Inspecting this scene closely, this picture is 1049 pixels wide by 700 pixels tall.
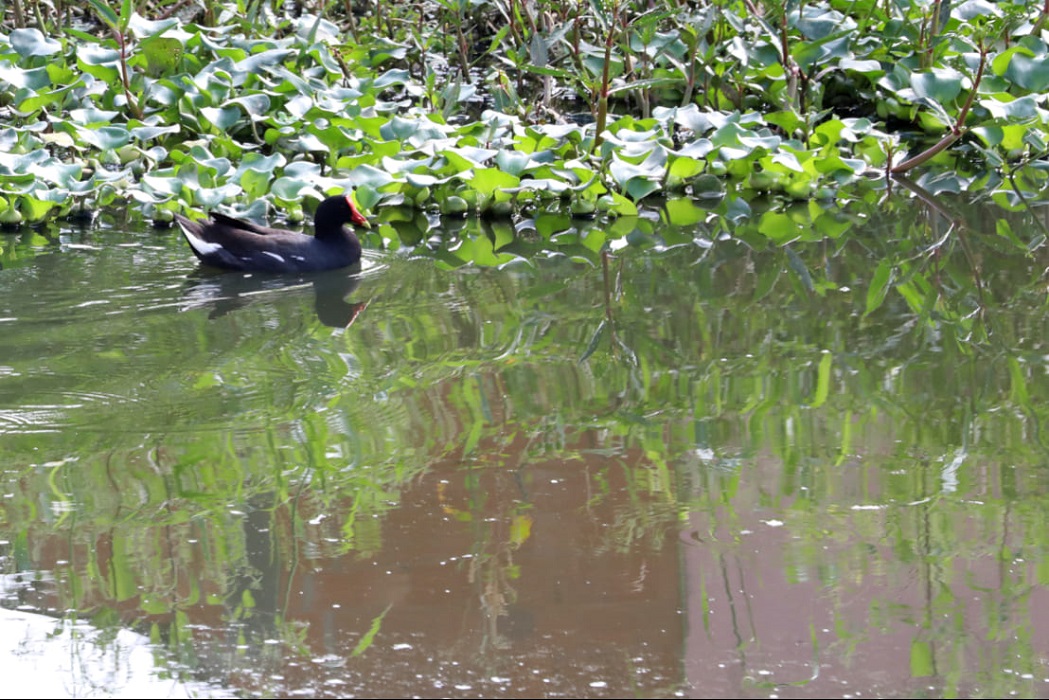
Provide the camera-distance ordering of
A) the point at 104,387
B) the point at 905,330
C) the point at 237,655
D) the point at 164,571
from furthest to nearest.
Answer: the point at 905,330 → the point at 104,387 → the point at 164,571 → the point at 237,655

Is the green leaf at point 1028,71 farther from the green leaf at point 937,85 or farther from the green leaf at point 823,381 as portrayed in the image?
the green leaf at point 823,381

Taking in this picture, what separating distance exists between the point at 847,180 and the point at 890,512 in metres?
4.21

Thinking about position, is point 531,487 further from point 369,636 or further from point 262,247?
point 262,247

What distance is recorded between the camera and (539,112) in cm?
843

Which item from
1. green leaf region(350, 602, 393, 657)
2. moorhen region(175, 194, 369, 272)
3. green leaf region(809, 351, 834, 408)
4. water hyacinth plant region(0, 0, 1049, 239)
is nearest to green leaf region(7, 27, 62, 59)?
water hyacinth plant region(0, 0, 1049, 239)

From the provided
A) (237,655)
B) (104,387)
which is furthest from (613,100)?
(237,655)

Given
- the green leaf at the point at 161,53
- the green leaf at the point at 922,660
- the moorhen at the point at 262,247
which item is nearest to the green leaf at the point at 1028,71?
the moorhen at the point at 262,247

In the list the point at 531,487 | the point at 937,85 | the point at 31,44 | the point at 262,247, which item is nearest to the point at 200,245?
the point at 262,247

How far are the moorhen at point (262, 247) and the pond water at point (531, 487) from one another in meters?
0.24

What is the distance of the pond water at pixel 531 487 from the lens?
2.62m

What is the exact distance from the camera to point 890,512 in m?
3.21

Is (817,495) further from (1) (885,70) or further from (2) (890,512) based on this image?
(1) (885,70)

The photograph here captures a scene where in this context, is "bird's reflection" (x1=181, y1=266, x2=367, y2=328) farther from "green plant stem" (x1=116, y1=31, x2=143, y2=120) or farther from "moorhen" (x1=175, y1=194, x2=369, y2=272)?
"green plant stem" (x1=116, y1=31, x2=143, y2=120)

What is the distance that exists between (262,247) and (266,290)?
10.2 inches
